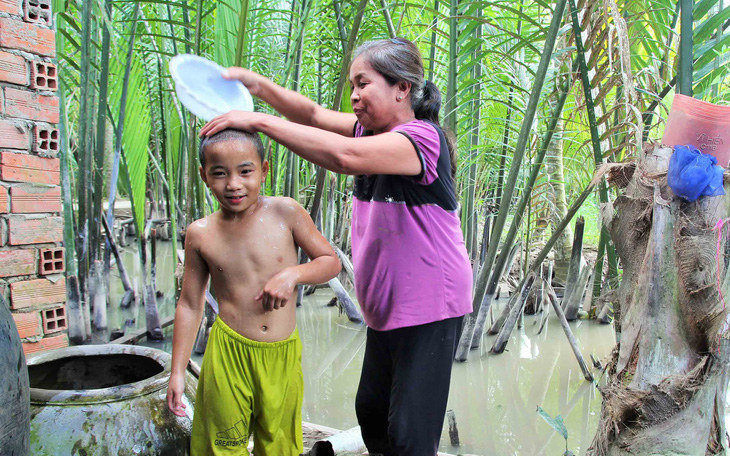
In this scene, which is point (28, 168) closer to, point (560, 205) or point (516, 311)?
point (516, 311)

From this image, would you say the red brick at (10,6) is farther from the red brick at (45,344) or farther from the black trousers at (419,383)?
the black trousers at (419,383)

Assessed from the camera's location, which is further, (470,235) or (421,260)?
(470,235)

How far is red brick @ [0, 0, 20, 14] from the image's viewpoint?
213cm

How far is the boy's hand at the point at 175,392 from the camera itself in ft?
5.06

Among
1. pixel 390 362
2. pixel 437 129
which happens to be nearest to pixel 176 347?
pixel 390 362

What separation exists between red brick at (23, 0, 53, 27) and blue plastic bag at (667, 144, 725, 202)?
7.64 ft

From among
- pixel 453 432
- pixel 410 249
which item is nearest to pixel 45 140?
pixel 410 249

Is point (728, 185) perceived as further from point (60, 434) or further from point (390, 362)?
point (60, 434)

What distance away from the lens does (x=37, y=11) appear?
Result: 7.34ft

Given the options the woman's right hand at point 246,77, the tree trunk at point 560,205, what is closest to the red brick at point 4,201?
the woman's right hand at point 246,77

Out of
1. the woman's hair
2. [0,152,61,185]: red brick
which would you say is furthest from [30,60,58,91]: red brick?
the woman's hair

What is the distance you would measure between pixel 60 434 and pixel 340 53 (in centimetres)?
307

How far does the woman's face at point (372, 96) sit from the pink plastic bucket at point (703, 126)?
2.66 ft

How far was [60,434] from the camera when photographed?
1.46 m
